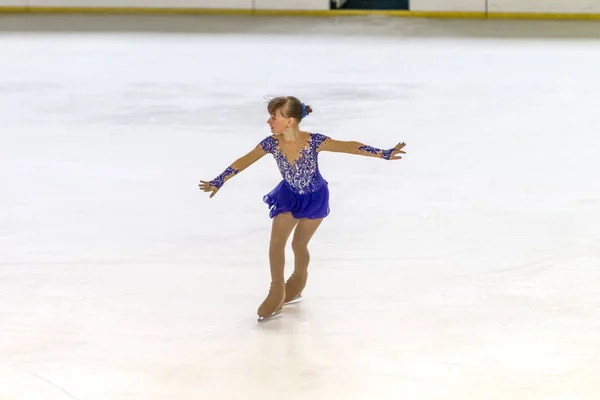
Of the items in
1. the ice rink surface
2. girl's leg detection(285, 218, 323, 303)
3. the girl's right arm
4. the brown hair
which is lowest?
the ice rink surface

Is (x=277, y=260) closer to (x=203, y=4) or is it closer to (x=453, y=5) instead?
(x=453, y=5)

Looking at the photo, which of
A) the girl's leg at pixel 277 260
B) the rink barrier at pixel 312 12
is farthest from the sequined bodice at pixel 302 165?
the rink barrier at pixel 312 12

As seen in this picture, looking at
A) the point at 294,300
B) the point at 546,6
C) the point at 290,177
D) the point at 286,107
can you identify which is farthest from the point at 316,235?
the point at 546,6

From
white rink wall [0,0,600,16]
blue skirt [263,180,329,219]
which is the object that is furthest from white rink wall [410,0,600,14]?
blue skirt [263,180,329,219]

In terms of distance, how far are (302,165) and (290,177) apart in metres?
0.06

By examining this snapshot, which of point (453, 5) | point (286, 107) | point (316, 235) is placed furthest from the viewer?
point (453, 5)

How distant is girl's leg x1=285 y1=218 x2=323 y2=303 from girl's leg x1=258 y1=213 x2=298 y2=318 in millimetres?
69

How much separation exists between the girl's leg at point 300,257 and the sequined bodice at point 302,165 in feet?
0.44

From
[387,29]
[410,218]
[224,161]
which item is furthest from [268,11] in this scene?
[410,218]

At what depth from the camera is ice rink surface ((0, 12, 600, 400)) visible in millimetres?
3135

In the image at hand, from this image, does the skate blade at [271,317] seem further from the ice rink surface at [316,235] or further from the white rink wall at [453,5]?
the white rink wall at [453,5]

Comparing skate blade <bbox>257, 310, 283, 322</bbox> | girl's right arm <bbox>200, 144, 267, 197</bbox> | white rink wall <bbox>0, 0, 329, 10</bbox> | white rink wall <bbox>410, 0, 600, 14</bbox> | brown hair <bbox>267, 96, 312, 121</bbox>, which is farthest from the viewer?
white rink wall <bbox>0, 0, 329, 10</bbox>

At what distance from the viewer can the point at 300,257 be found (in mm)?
3564

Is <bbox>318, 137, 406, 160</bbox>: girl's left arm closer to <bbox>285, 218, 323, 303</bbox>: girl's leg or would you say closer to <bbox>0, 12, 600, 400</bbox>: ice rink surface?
<bbox>285, 218, 323, 303</bbox>: girl's leg
